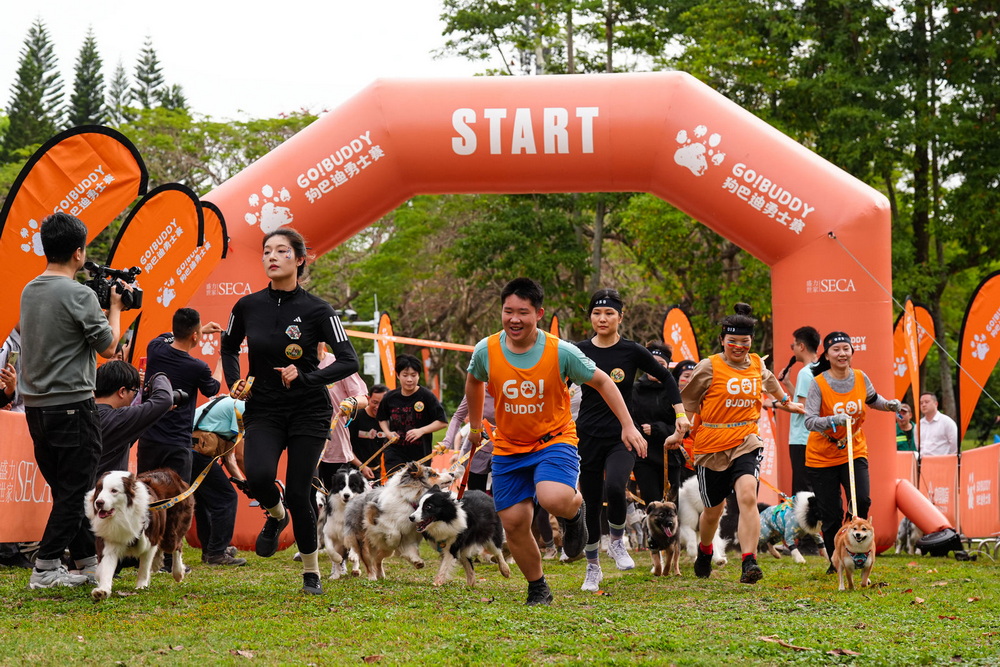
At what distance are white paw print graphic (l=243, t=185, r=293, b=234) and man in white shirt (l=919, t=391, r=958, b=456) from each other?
778cm

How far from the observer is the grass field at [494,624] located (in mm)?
4684

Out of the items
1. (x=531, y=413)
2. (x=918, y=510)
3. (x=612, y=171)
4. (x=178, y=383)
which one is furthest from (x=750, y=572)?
(x=612, y=171)

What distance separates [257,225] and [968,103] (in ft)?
53.2

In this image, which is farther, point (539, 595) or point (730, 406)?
point (730, 406)

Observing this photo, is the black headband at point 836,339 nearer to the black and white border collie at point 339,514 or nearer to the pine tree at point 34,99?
the black and white border collie at point 339,514

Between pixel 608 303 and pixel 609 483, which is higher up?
pixel 608 303

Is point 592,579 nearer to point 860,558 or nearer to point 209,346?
point 860,558

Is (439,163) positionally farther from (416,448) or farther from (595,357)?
(595,357)

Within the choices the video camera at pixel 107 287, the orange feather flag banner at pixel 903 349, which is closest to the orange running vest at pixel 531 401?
the video camera at pixel 107 287

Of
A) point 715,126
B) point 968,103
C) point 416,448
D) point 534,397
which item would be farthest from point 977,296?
point 968,103

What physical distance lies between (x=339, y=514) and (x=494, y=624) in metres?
3.41

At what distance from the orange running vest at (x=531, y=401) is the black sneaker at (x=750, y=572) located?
2169 mm

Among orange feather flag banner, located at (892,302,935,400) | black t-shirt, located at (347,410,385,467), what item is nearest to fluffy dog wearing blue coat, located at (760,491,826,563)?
black t-shirt, located at (347,410,385,467)

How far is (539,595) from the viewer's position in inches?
243
